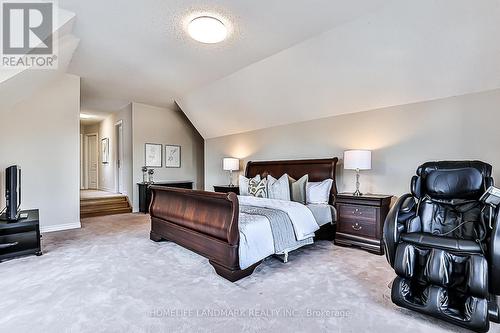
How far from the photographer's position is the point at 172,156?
7383mm

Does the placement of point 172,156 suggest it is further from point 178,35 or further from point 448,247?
point 448,247

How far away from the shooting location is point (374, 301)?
217 centimetres

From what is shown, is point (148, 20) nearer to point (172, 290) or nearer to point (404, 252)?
point (172, 290)

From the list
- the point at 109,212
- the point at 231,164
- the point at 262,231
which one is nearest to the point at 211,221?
the point at 262,231

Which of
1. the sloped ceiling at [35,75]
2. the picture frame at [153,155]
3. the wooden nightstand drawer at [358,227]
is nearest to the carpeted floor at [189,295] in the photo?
the wooden nightstand drawer at [358,227]

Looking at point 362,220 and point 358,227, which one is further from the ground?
point 362,220

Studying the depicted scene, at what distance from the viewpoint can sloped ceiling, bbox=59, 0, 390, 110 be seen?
8.97 ft

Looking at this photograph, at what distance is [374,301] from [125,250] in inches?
122

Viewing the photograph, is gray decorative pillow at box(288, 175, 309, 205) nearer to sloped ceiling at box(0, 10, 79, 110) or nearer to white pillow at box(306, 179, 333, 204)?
white pillow at box(306, 179, 333, 204)

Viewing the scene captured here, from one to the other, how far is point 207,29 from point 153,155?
4.71 m

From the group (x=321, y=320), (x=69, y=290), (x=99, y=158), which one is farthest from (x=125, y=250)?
(x=99, y=158)

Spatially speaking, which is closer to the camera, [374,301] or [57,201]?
[374,301]

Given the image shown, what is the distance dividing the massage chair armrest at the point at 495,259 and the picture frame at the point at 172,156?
684cm

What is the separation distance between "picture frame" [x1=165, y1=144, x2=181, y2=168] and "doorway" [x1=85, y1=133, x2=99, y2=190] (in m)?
3.94
